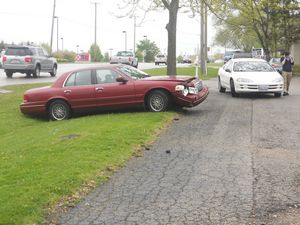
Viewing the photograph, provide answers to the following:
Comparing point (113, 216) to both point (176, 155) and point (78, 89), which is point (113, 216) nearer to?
point (176, 155)

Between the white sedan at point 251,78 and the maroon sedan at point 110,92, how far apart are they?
3478 millimetres

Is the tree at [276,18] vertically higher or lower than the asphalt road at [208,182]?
higher

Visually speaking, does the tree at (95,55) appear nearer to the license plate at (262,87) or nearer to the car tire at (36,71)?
the car tire at (36,71)

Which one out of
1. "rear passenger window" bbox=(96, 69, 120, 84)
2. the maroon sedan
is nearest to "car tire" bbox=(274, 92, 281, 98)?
the maroon sedan

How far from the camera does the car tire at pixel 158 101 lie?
1342 cm

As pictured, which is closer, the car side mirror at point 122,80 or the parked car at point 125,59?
the car side mirror at point 122,80

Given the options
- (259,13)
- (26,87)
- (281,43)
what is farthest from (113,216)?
(281,43)

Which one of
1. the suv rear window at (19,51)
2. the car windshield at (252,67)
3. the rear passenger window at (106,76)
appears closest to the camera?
the rear passenger window at (106,76)

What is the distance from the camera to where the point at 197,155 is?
8.42 m

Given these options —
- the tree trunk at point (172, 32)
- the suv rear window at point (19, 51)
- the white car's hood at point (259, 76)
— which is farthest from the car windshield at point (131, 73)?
the suv rear window at point (19, 51)

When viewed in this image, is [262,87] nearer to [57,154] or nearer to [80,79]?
[80,79]

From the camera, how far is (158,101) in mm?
13516

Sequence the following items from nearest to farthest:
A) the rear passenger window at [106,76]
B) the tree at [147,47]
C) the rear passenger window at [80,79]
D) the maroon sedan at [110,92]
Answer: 1. the maroon sedan at [110,92]
2. the rear passenger window at [106,76]
3. the rear passenger window at [80,79]
4. the tree at [147,47]

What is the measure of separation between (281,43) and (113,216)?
1583 inches
